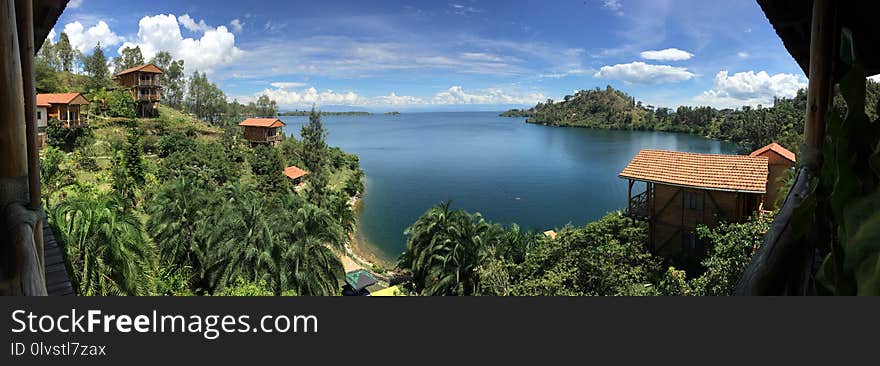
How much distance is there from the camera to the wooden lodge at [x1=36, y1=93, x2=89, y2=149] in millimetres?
23141

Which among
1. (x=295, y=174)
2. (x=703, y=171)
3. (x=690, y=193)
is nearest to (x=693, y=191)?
(x=690, y=193)

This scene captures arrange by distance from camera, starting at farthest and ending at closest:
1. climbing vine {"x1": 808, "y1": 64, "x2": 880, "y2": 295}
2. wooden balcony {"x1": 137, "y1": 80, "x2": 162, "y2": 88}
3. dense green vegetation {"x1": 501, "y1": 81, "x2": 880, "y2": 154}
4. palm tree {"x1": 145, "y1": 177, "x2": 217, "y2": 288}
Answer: wooden balcony {"x1": 137, "y1": 80, "x2": 162, "y2": 88} → dense green vegetation {"x1": 501, "y1": 81, "x2": 880, "y2": 154} → palm tree {"x1": 145, "y1": 177, "x2": 217, "y2": 288} → climbing vine {"x1": 808, "y1": 64, "x2": 880, "y2": 295}

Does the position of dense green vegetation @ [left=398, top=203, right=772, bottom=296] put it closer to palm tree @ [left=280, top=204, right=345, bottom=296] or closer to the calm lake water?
palm tree @ [left=280, top=204, right=345, bottom=296]

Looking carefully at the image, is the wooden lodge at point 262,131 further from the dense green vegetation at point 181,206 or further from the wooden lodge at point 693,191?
the wooden lodge at point 693,191

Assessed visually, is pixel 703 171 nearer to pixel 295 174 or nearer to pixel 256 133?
pixel 295 174

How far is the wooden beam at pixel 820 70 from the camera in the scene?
1.58 metres

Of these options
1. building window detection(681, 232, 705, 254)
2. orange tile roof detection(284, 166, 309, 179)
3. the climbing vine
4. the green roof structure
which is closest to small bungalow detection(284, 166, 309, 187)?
orange tile roof detection(284, 166, 309, 179)

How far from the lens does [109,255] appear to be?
808 centimetres

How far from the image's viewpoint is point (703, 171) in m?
11.5

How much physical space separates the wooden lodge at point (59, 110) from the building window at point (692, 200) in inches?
1008

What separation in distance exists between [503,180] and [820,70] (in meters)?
41.1

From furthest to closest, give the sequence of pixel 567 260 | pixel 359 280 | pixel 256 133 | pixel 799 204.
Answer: pixel 256 133, pixel 359 280, pixel 567 260, pixel 799 204

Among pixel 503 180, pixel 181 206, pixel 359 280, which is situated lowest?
pixel 359 280

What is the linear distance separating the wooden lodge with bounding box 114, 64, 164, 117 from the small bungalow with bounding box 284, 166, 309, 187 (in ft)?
40.4
